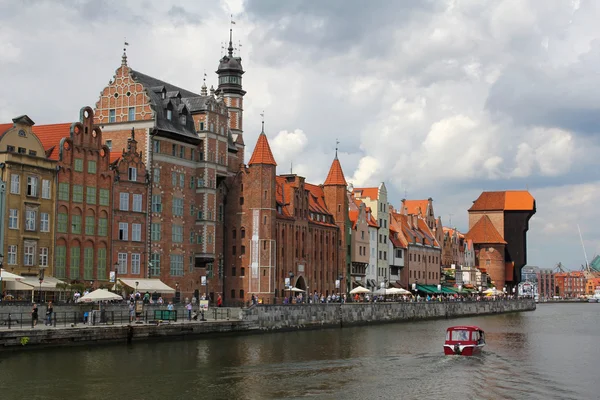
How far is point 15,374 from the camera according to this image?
5397cm

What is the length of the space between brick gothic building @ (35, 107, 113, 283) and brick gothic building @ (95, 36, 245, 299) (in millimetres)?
3645

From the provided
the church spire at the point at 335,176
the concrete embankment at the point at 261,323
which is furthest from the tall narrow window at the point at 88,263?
the church spire at the point at 335,176

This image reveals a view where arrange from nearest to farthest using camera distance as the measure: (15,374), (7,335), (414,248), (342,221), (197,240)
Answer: (15,374)
(7,335)
(197,240)
(342,221)
(414,248)

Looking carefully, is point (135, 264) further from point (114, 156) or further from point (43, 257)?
point (43, 257)

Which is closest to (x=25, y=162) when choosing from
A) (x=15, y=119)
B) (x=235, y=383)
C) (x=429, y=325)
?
(x=15, y=119)

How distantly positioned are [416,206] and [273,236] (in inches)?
3234

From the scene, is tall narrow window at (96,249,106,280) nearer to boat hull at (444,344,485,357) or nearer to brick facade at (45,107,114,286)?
brick facade at (45,107,114,286)

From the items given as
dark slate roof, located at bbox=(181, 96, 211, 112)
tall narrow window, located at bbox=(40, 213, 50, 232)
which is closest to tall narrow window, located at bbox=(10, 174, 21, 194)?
tall narrow window, located at bbox=(40, 213, 50, 232)

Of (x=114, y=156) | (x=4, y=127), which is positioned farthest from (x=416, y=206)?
(x=4, y=127)

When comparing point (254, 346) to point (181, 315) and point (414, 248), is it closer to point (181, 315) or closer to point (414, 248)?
point (181, 315)

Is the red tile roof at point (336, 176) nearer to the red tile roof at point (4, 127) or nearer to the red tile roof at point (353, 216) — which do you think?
the red tile roof at point (353, 216)

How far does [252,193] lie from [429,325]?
28450 millimetres

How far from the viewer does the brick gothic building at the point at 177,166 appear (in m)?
101

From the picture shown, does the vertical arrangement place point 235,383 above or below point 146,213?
below
